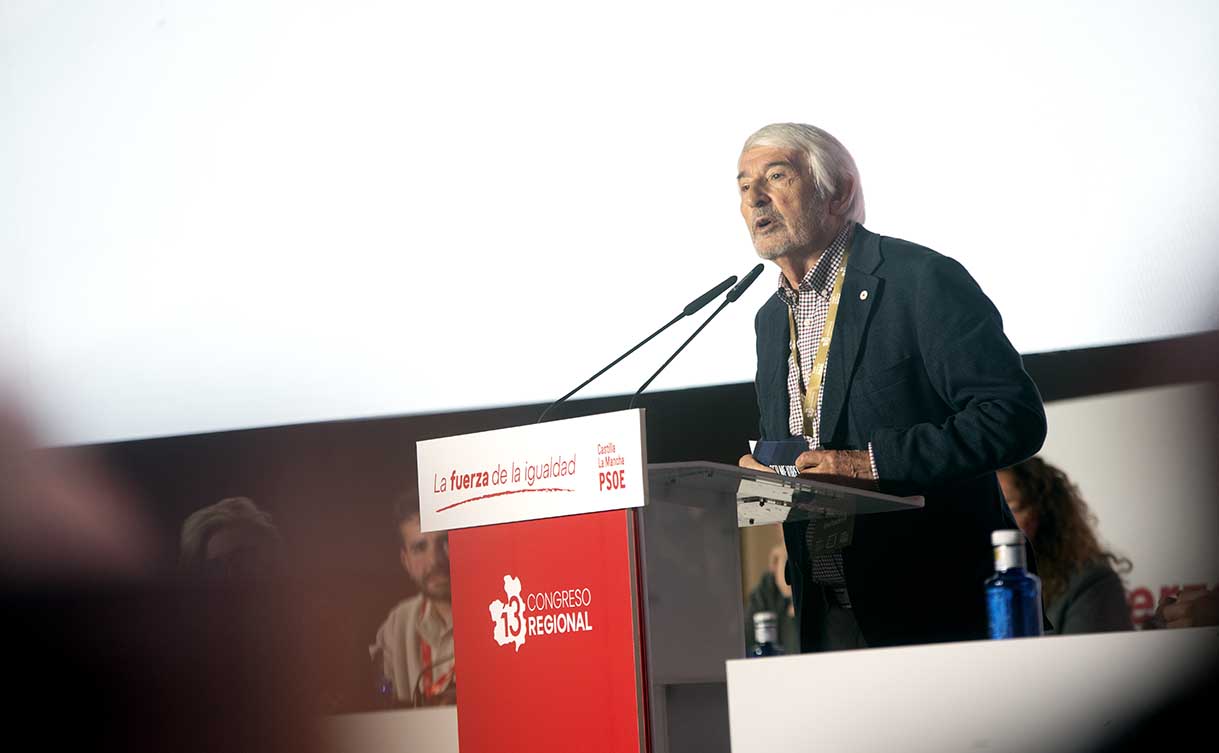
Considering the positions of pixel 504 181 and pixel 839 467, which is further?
pixel 504 181

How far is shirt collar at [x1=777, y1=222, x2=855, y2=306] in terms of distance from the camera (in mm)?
3275

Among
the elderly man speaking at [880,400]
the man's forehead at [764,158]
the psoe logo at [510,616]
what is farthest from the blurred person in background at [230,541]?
the psoe logo at [510,616]

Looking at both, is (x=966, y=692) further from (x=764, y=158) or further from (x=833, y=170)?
(x=764, y=158)

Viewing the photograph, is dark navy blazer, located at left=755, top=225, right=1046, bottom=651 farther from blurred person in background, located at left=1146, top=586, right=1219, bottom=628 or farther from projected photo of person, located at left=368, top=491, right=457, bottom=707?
projected photo of person, located at left=368, top=491, right=457, bottom=707

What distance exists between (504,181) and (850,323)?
1137mm

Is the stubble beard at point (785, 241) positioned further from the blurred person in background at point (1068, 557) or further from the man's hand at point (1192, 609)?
the man's hand at point (1192, 609)

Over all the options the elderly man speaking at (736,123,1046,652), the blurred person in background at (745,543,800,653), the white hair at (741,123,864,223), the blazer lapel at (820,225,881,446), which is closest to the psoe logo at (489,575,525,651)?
the elderly man speaking at (736,123,1046,652)

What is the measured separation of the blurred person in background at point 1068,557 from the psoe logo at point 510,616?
1576 mm

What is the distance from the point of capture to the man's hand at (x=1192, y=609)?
2820 millimetres

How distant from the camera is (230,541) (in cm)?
434

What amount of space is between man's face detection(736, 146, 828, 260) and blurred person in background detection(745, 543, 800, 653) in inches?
35.3

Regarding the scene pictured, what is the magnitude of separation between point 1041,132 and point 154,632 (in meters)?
3.07

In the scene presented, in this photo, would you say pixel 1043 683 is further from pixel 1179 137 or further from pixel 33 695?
pixel 33 695

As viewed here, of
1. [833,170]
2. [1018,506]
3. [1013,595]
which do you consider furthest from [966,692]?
[833,170]
